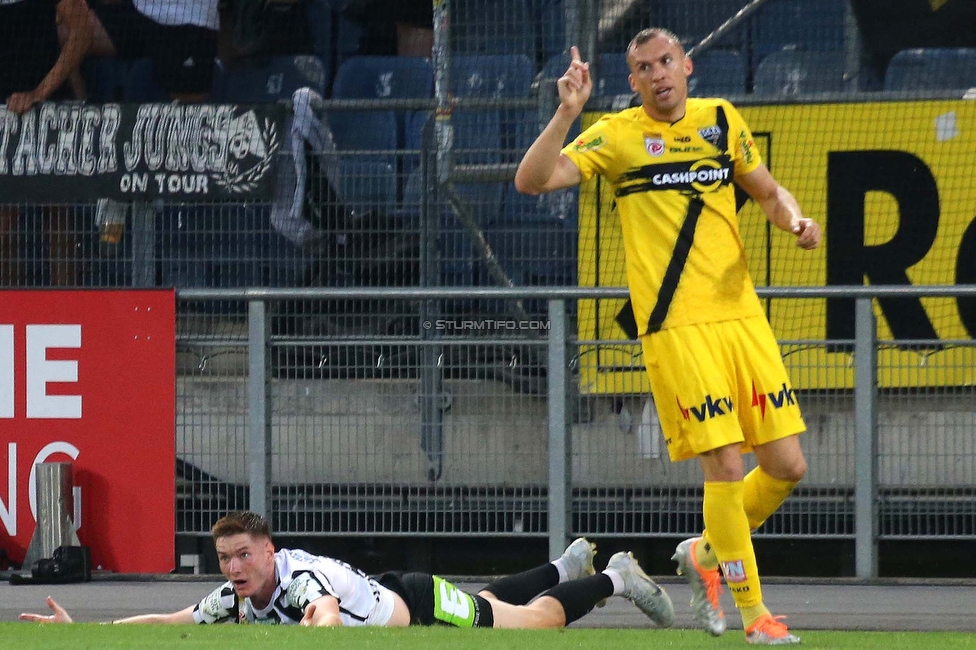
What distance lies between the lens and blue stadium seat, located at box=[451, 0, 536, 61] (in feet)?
31.0

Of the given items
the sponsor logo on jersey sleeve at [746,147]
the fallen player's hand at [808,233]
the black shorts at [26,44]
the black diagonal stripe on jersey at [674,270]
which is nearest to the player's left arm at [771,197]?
the sponsor logo on jersey sleeve at [746,147]

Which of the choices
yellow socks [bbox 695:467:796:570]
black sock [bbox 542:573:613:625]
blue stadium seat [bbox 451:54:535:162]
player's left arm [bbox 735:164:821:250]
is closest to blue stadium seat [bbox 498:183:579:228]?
blue stadium seat [bbox 451:54:535:162]

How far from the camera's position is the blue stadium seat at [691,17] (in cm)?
960

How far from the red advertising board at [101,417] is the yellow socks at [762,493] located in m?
3.93

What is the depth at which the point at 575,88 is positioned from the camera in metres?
5.11

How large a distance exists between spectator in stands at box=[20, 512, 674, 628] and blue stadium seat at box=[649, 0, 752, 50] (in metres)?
4.11

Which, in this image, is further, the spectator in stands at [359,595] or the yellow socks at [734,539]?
the spectator in stands at [359,595]

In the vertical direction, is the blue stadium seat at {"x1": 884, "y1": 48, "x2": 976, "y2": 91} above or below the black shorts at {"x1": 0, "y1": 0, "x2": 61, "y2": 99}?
below

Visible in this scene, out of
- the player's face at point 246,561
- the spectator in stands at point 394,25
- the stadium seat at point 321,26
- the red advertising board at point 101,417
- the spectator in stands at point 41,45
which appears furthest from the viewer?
the stadium seat at point 321,26

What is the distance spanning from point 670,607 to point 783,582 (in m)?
1.75

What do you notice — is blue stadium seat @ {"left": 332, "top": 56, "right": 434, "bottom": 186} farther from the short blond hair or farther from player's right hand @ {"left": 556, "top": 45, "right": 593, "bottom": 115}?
player's right hand @ {"left": 556, "top": 45, "right": 593, "bottom": 115}

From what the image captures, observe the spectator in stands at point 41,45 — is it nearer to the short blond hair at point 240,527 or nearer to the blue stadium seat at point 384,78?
the blue stadium seat at point 384,78

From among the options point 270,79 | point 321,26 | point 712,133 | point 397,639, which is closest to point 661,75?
point 712,133

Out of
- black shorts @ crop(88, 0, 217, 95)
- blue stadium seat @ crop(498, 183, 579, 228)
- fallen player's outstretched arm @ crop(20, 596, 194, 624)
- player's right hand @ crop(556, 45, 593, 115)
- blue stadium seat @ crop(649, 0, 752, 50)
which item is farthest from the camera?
black shorts @ crop(88, 0, 217, 95)
